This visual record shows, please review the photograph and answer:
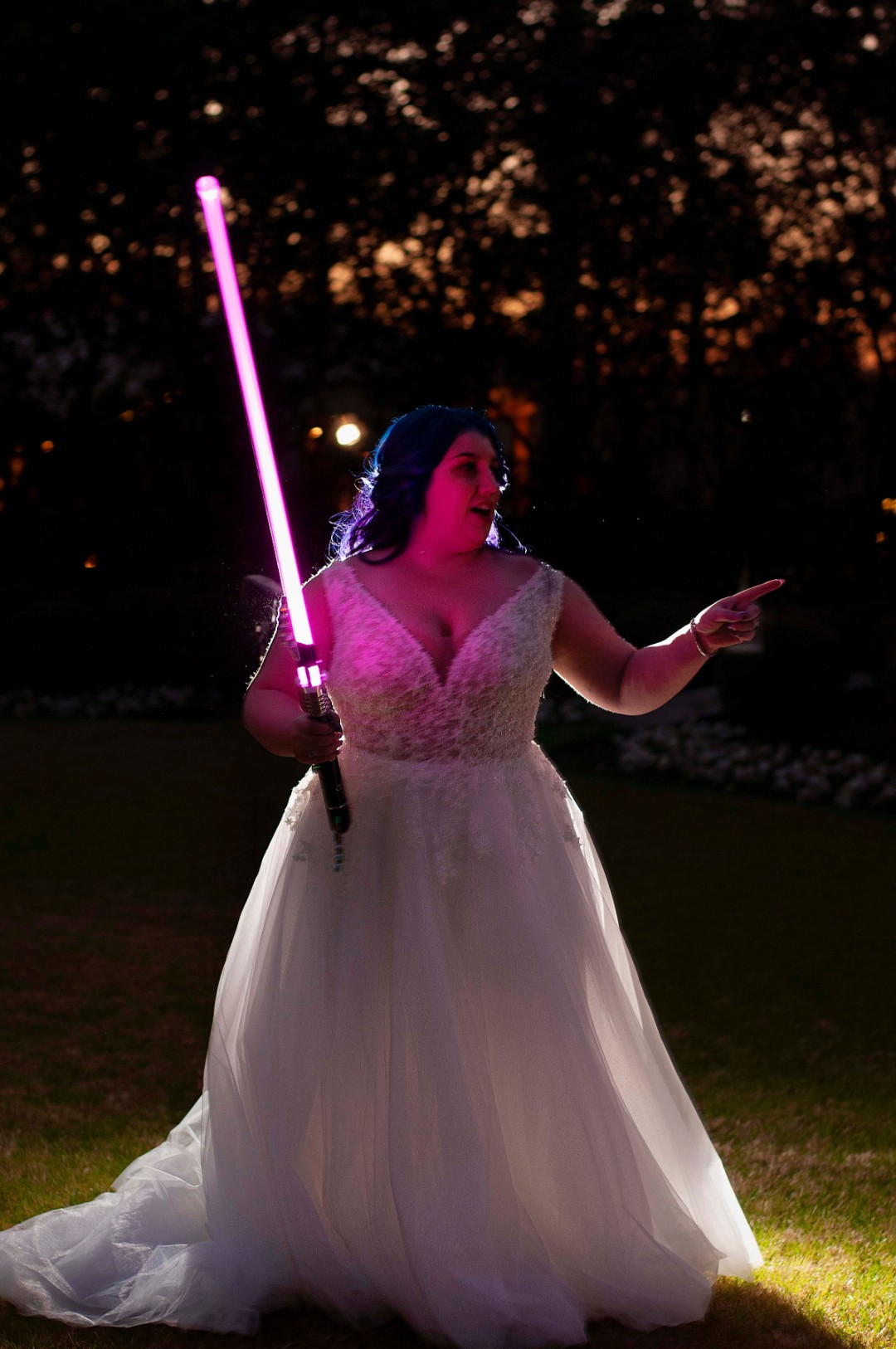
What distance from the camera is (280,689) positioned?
3.87 meters

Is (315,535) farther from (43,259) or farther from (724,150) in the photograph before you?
(724,150)

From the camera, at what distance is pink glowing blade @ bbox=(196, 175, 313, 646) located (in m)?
3.09

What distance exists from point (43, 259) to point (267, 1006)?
814 inches

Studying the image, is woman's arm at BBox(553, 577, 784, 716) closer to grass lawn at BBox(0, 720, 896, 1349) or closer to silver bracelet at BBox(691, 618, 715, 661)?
silver bracelet at BBox(691, 618, 715, 661)

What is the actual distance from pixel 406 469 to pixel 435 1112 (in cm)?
167

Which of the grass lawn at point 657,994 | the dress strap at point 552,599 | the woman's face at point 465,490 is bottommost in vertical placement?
the grass lawn at point 657,994

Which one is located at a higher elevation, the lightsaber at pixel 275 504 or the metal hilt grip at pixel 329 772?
the lightsaber at pixel 275 504

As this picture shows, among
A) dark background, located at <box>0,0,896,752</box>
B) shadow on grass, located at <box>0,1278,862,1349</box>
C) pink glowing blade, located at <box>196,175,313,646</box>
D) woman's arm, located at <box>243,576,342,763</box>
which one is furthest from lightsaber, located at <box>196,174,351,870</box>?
dark background, located at <box>0,0,896,752</box>

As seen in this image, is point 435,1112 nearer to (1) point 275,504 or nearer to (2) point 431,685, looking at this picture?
(2) point 431,685

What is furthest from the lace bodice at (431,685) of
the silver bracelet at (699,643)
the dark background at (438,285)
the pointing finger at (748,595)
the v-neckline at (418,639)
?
the dark background at (438,285)

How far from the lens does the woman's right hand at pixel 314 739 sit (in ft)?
10.6

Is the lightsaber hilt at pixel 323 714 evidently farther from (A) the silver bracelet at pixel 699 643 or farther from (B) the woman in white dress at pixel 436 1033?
(A) the silver bracelet at pixel 699 643

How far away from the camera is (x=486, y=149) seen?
21.7 meters

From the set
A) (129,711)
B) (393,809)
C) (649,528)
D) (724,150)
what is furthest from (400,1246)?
(724,150)
